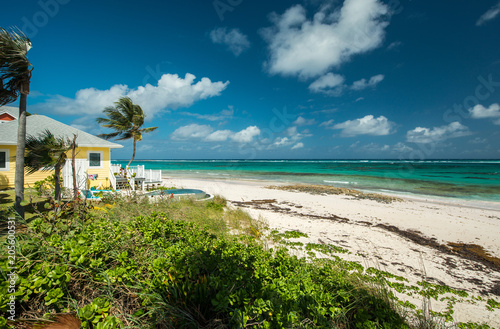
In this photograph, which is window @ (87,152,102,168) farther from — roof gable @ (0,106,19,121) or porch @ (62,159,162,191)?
roof gable @ (0,106,19,121)

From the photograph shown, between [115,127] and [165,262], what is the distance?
16.3m

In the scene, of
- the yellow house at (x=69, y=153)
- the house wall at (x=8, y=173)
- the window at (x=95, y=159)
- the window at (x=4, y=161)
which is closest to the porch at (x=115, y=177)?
the yellow house at (x=69, y=153)

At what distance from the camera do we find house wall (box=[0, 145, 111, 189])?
11.0 meters

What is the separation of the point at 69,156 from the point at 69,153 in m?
0.22

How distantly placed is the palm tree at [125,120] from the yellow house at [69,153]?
179cm

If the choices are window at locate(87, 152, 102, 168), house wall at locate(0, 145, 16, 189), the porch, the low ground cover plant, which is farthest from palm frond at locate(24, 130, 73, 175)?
house wall at locate(0, 145, 16, 189)

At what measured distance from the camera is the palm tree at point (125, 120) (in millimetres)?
15422

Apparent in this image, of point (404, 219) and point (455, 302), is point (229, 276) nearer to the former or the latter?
point (455, 302)

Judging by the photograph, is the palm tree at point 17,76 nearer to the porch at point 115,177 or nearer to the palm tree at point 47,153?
the palm tree at point 47,153

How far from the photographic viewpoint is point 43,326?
1.70 m

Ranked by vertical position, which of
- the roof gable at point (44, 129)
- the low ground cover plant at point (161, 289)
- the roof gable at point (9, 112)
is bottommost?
the low ground cover plant at point (161, 289)

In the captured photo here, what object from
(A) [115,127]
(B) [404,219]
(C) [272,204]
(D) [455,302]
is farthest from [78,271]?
(A) [115,127]

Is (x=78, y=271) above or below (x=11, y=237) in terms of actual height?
below

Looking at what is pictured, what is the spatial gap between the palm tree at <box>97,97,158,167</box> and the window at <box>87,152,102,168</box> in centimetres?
215
